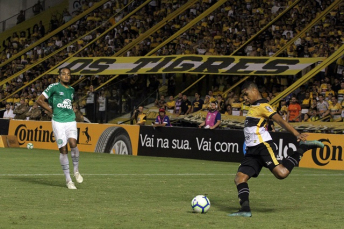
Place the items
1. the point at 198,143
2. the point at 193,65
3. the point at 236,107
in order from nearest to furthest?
the point at 198,143 < the point at 236,107 < the point at 193,65

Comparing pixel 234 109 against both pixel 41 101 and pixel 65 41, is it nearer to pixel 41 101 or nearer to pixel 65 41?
pixel 41 101

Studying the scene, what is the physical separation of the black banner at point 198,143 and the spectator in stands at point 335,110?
3.05 m

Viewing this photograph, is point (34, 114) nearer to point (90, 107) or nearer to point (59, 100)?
point (90, 107)

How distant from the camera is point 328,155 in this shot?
837 inches

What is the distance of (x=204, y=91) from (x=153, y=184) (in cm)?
1794

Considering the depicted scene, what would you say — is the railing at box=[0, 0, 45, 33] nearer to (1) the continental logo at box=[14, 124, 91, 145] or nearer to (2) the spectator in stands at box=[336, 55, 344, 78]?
(1) the continental logo at box=[14, 124, 91, 145]

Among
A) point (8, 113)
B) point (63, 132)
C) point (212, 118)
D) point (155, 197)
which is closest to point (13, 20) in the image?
point (8, 113)

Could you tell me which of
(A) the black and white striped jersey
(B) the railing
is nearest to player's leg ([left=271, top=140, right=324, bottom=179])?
(A) the black and white striped jersey

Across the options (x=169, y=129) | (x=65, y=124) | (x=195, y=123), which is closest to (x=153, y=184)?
(x=65, y=124)

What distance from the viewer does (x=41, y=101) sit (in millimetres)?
13758

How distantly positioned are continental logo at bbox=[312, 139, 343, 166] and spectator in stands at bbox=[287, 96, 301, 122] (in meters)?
3.60

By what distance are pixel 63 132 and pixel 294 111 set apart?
1326cm

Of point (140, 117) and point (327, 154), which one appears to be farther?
point (140, 117)

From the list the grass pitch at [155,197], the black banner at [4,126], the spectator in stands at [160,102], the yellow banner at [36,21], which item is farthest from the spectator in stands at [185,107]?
the yellow banner at [36,21]
